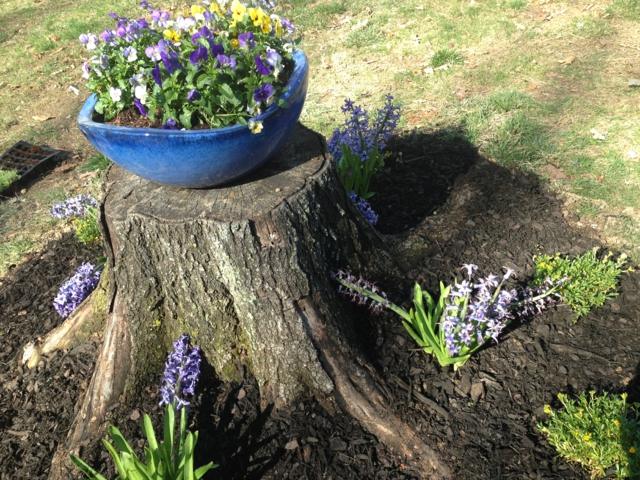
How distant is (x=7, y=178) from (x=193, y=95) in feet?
11.7

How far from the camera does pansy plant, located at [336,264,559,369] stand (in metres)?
2.40

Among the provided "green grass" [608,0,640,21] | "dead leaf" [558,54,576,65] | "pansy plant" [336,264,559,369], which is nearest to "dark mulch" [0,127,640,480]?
"pansy plant" [336,264,559,369]

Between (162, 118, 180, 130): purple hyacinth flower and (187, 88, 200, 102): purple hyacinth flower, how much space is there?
0.10 m

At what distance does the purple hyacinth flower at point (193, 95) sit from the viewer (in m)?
2.07

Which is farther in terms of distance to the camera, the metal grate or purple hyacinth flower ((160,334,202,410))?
the metal grate

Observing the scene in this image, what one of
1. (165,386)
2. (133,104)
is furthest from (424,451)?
(133,104)

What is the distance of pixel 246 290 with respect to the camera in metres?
2.41

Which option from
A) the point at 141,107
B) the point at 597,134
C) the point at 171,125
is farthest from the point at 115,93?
the point at 597,134

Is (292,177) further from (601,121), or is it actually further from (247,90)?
(601,121)

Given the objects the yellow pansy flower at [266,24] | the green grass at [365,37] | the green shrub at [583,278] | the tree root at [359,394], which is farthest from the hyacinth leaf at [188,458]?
the green grass at [365,37]

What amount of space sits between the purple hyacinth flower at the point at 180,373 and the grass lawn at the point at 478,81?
212 cm

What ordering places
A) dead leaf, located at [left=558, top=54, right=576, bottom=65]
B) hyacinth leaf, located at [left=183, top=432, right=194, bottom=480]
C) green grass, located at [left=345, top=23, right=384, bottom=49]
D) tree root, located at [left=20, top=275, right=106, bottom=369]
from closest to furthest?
1. hyacinth leaf, located at [left=183, top=432, right=194, bottom=480]
2. tree root, located at [left=20, top=275, right=106, bottom=369]
3. dead leaf, located at [left=558, top=54, right=576, bottom=65]
4. green grass, located at [left=345, top=23, right=384, bottom=49]

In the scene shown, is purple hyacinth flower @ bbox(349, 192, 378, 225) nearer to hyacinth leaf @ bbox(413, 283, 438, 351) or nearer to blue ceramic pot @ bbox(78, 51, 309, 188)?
hyacinth leaf @ bbox(413, 283, 438, 351)

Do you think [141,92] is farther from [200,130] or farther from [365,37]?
[365,37]
